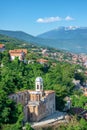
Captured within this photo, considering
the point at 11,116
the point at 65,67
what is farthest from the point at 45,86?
the point at 65,67

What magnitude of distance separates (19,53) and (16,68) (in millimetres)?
7547

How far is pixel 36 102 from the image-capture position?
26.8 m

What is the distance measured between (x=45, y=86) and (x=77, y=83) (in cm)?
1448

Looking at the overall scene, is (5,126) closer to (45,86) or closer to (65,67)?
(45,86)

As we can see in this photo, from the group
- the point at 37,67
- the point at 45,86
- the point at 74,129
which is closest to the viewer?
the point at 74,129

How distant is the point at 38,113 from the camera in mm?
26312

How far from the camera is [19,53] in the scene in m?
42.8

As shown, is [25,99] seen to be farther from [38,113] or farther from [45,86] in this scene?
[45,86]

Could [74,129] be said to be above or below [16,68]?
below

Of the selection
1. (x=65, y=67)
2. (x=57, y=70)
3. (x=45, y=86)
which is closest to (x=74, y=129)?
(x=45, y=86)

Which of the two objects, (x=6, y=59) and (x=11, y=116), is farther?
(x=6, y=59)

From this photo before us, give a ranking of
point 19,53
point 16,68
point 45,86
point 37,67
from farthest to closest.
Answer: point 19,53, point 37,67, point 16,68, point 45,86

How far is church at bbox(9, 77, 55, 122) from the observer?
85.7ft

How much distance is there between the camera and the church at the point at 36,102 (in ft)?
85.7
